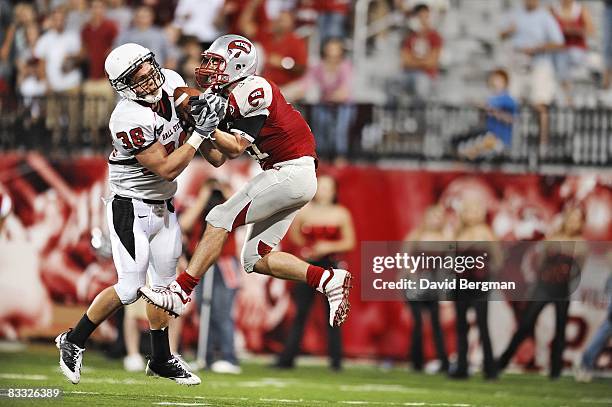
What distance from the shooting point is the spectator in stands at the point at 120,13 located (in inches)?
612

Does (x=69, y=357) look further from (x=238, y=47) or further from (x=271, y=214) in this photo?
(x=238, y=47)

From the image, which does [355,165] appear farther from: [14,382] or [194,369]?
[14,382]

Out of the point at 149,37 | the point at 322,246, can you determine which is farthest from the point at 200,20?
the point at 322,246

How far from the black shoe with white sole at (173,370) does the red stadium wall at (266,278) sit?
13.9 feet

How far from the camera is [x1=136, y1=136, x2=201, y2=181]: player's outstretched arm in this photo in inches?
366

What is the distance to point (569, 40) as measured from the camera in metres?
15.3

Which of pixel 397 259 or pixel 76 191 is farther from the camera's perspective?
pixel 76 191

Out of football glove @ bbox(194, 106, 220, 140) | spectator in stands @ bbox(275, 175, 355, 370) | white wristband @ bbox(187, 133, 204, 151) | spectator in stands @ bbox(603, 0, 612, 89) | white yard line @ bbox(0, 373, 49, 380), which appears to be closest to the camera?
football glove @ bbox(194, 106, 220, 140)

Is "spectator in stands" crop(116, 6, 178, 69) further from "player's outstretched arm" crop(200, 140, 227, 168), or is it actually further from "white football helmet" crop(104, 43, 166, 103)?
"white football helmet" crop(104, 43, 166, 103)

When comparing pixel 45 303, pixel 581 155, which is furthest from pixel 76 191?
pixel 581 155

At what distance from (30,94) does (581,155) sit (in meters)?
5.83

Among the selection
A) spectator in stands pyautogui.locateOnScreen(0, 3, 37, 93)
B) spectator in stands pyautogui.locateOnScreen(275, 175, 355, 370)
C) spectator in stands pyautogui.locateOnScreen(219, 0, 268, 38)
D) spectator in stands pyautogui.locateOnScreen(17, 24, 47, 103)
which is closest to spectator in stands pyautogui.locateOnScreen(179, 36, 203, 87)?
spectator in stands pyautogui.locateOnScreen(219, 0, 268, 38)

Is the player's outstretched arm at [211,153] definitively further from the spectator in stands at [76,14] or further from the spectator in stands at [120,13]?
the spectator in stands at [76,14]

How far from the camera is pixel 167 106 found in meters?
9.59
